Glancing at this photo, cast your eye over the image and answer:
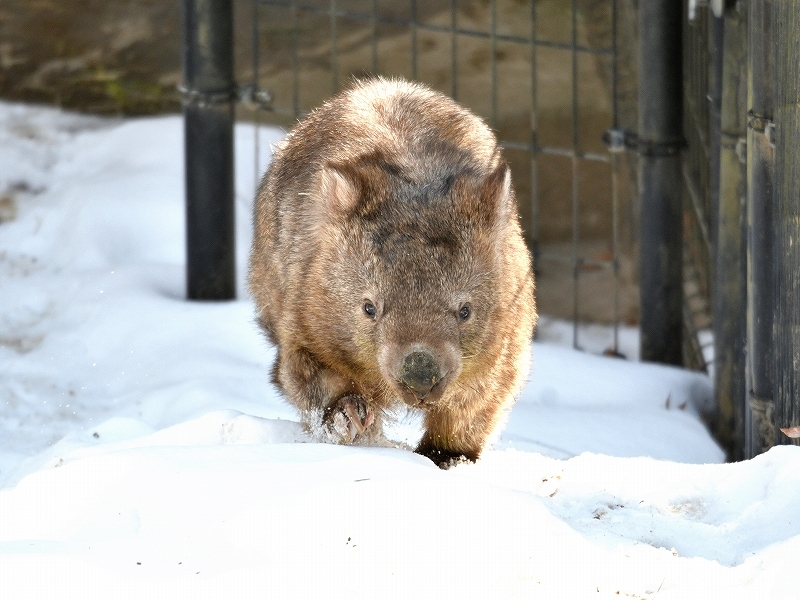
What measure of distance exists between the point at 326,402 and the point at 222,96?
2.84 m

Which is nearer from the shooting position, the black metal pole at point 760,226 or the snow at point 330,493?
the snow at point 330,493

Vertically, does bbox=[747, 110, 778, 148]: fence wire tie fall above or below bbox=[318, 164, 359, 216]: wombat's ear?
above

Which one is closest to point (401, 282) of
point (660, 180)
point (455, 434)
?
point (455, 434)

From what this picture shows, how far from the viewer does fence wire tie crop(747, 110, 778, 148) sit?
4.08 meters

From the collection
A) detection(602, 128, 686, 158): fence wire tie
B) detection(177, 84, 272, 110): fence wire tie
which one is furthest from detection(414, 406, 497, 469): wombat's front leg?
detection(177, 84, 272, 110): fence wire tie

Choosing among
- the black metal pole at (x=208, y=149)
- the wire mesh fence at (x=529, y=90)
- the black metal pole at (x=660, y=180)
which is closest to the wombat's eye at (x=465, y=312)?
the black metal pole at (x=660, y=180)

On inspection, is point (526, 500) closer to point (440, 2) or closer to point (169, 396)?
point (169, 396)

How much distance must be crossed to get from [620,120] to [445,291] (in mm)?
4738

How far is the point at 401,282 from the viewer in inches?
146

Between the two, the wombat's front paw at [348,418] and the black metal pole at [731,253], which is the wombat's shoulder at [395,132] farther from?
the black metal pole at [731,253]

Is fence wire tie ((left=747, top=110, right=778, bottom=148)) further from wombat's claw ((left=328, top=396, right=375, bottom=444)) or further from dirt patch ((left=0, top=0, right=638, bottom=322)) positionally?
dirt patch ((left=0, top=0, right=638, bottom=322))

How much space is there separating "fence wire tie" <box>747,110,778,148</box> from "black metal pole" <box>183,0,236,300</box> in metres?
3.02

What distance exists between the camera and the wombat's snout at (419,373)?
11.5 feet

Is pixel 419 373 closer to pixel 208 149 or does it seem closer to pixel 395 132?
pixel 395 132
